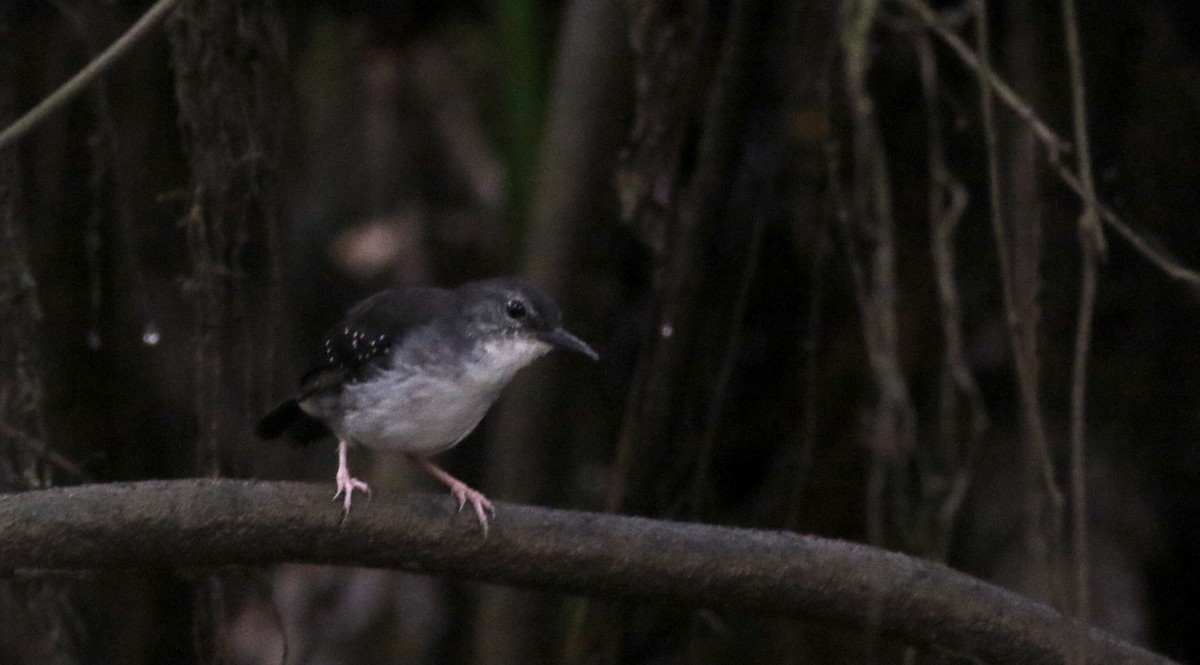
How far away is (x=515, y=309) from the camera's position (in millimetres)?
3828

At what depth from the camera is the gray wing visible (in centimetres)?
382

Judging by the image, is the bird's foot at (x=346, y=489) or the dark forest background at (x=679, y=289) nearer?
the bird's foot at (x=346, y=489)

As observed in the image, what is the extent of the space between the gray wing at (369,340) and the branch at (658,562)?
2.13 ft

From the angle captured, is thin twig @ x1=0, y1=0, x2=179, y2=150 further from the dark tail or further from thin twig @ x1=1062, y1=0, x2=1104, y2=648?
thin twig @ x1=1062, y1=0, x2=1104, y2=648

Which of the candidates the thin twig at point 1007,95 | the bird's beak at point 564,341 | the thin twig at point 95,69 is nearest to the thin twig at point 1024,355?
the thin twig at point 1007,95

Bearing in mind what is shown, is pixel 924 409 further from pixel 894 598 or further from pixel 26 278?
pixel 26 278

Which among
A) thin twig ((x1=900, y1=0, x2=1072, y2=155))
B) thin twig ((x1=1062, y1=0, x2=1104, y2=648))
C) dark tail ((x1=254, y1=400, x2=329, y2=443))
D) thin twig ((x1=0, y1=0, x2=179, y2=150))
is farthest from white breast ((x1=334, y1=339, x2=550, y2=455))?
thin twig ((x1=1062, y1=0, x2=1104, y2=648))

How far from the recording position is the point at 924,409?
4.92 metres

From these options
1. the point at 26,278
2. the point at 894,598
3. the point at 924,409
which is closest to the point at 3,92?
the point at 26,278

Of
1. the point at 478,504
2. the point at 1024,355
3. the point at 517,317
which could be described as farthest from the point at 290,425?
the point at 1024,355

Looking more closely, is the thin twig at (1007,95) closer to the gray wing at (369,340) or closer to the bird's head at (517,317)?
the bird's head at (517,317)

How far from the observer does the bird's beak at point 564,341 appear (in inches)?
148

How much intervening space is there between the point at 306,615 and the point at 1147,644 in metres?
3.08

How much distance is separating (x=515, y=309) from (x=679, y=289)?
754mm
